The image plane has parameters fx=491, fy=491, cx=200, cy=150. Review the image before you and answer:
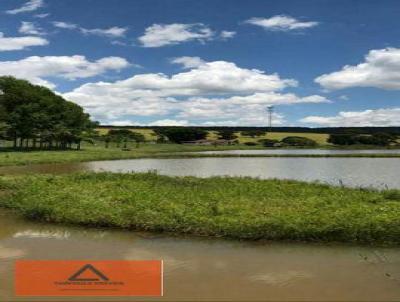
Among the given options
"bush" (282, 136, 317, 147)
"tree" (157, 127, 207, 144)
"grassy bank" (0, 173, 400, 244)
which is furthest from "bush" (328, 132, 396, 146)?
"grassy bank" (0, 173, 400, 244)

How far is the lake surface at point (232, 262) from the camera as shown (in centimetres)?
1087

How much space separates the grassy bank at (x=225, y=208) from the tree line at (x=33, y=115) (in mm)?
54396

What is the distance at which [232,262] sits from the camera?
13188mm

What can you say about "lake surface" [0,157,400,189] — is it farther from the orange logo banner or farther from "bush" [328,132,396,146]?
"bush" [328,132,396,146]

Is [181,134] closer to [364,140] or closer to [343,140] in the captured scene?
[343,140]

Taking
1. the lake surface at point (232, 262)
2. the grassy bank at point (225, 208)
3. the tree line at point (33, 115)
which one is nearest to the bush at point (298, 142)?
the tree line at point (33, 115)

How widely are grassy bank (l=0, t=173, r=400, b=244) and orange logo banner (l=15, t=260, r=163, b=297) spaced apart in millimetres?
4085

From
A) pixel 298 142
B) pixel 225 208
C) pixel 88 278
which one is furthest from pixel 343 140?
pixel 88 278

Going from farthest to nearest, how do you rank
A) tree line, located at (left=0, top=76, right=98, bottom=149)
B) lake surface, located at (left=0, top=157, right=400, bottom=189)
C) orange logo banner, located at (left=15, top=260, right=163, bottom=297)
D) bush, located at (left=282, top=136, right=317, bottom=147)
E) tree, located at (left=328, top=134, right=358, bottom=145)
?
tree, located at (left=328, top=134, right=358, bottom=145) → bush, located at (left=282, top=136, right=317, bottom=147) → tree line, located at (left=0, top=76, right=98, bottom=149) → lake surface, located at (left=0, top=157, right=400, bottom=189) → orange logo banner, located at (left=15, top=260, right=163, bottom=297)

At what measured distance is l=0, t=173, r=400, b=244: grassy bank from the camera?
15.7 m

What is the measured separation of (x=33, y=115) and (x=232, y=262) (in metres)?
72.1

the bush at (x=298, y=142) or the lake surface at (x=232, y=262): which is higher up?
the bush at (x=298, y=142)

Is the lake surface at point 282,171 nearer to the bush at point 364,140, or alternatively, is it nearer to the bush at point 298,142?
the bush at point 298,142


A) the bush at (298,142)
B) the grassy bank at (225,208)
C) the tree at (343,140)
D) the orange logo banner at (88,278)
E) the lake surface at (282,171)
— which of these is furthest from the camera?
the tree at (343,140)
